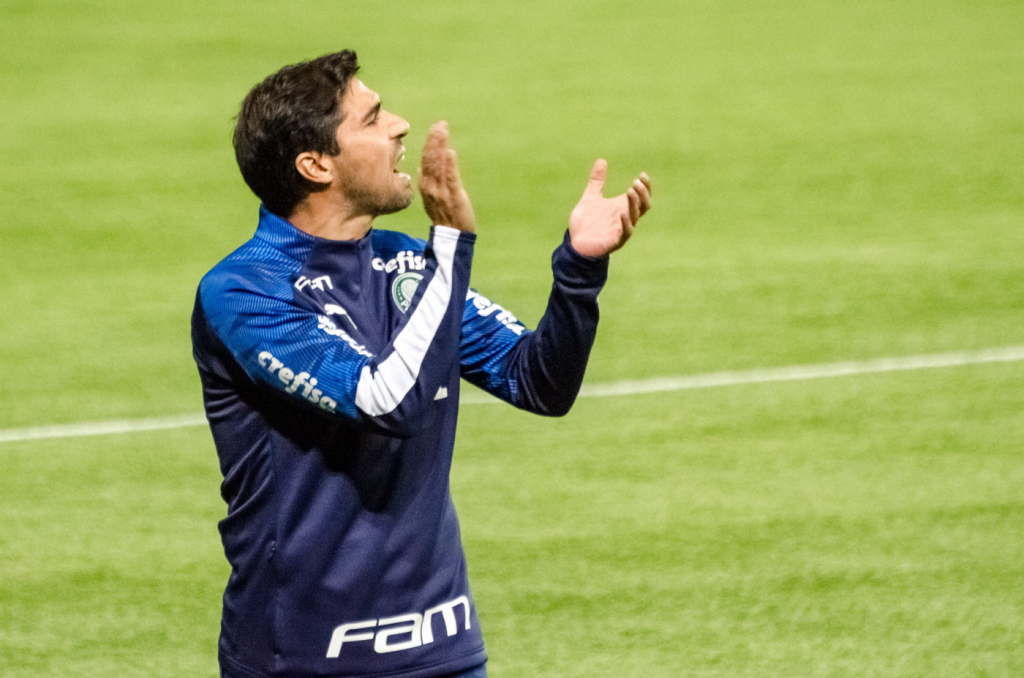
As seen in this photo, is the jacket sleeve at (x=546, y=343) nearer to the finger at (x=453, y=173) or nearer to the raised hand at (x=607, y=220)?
the raised hand at (x=607, y=220)

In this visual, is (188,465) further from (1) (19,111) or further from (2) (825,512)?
(1) (19,111)

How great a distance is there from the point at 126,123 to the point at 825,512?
22.2 ft

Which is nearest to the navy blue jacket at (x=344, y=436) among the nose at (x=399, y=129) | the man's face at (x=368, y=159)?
the man's face at (x=368, y=159)

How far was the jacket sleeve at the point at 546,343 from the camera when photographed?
9.94ft

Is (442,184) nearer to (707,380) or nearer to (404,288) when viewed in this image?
(404,288)

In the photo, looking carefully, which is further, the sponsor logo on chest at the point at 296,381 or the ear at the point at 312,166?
the ear at the point at 312,166

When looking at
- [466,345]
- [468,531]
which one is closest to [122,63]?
[468,531]

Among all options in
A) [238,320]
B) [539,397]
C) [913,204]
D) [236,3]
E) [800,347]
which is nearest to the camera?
[238,320]

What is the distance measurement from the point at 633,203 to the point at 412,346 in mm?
547

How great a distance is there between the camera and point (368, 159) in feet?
10.1

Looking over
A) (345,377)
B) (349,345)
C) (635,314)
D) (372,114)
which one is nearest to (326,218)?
(372,114)

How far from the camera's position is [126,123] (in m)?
10.9

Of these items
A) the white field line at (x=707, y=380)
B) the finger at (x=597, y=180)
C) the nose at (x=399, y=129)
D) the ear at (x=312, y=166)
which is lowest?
the white field line at (x=707, y=380)

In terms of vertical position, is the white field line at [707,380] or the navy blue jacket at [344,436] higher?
the navy blue jacket at [344,436]
